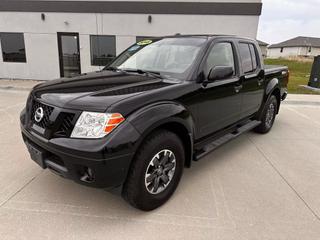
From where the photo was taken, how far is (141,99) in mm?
2385

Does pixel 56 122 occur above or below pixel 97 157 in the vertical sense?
above

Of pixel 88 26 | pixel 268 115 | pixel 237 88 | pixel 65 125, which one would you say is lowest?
pixel 268 115

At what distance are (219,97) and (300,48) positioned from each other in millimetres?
79696

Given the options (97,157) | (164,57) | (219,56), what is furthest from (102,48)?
(97,157)

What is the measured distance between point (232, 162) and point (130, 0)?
8891 millimetres

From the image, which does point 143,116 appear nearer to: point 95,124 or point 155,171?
point 95,124

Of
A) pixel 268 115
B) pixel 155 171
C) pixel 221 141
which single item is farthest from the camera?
pixel 268 115

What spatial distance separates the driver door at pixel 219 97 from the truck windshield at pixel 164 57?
0.76ft

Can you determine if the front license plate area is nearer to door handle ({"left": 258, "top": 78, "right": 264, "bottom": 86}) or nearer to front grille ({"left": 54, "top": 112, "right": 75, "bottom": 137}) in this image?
front grille ({"left": 54, "top": 112, "right": 75, "bottom": 137})

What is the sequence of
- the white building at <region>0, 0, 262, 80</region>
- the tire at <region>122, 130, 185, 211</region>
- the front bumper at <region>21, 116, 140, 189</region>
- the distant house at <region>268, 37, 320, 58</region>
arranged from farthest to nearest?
the distant house at <region>268, 37, 320, 58</region>
the white building at <region>0, 0, 262, 80</region>
the tire at <region>122, 130, 185, 211</region>
the front bumper at <region>21, 116, 140, 189</region>

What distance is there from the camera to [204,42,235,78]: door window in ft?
10.7

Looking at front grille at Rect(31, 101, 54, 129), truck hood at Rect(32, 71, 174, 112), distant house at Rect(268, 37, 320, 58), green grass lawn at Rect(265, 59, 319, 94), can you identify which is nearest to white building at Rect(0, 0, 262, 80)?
green grass lawn at Rect(265, 59, 319, 94)

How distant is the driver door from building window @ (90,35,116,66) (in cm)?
804

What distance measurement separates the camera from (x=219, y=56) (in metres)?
3.54
